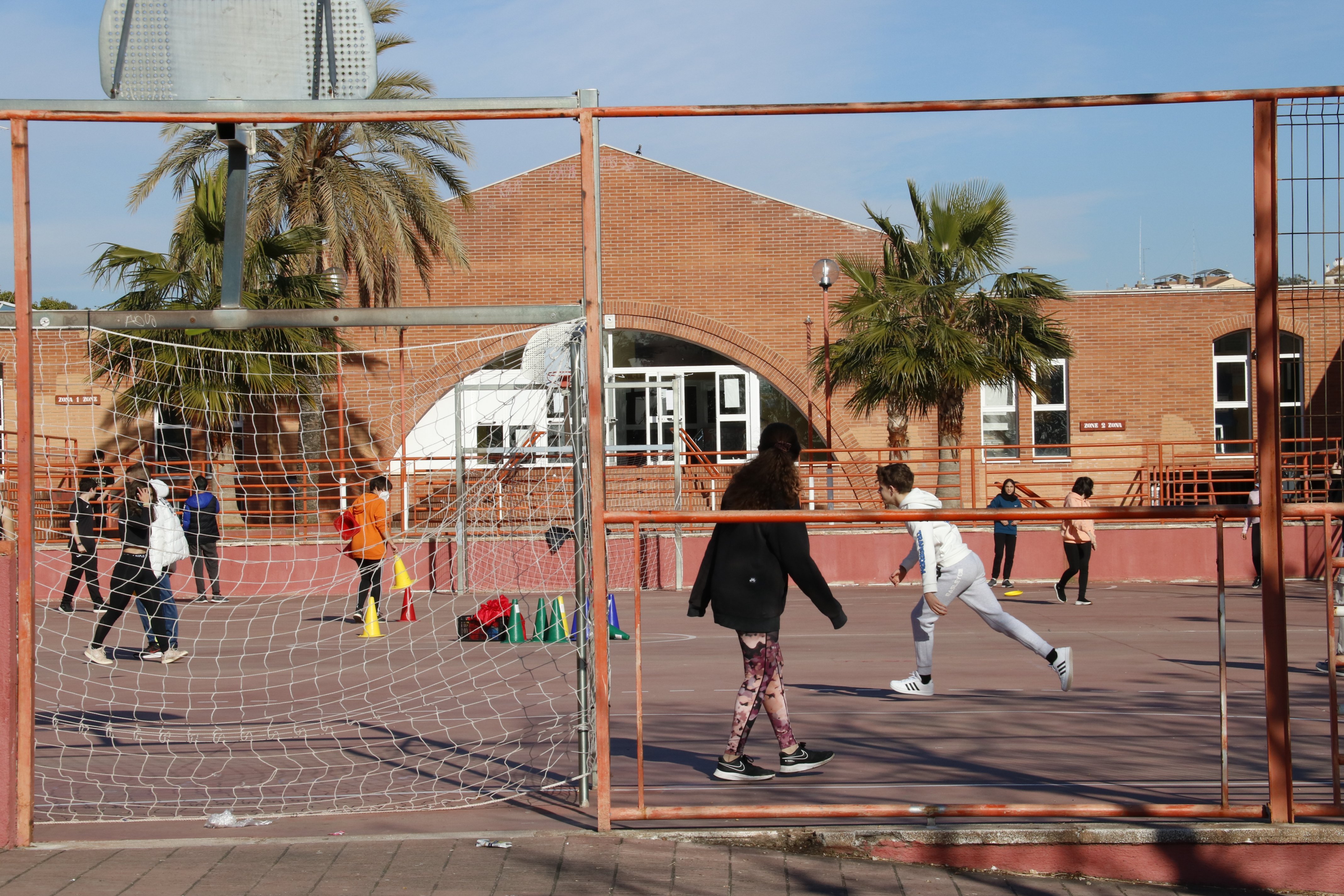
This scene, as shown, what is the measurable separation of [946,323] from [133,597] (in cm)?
1360

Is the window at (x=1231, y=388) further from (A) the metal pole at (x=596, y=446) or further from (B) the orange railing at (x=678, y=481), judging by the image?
(A) the metal pole at (x=596, y=446)

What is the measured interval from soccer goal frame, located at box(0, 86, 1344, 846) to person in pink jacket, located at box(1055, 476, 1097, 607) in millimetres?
10022

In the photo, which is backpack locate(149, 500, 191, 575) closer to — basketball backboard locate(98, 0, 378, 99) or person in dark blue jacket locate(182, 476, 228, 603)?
person in dark blue jacket locate(182, 476, 228, 603)

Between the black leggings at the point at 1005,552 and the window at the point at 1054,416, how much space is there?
9.54m

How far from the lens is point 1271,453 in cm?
483

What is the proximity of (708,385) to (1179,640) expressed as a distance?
16706mm

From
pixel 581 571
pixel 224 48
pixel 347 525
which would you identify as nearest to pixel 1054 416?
pixel 347 525

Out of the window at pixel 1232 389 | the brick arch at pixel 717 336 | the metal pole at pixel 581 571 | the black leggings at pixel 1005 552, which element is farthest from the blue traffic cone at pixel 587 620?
the window at pixel 1232 389

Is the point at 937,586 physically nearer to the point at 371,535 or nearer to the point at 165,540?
the point at 165,540

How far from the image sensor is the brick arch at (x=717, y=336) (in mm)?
26359

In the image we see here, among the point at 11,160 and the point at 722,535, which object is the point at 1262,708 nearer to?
the point at 722,535

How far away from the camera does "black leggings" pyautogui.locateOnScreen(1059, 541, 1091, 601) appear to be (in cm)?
1507

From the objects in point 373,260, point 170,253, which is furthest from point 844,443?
point 170,253

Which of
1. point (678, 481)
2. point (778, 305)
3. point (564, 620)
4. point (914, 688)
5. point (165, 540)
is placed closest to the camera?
point (914, 688)
